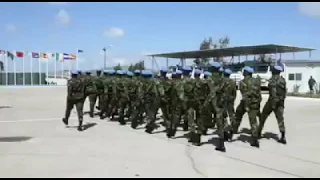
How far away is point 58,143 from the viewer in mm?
10031

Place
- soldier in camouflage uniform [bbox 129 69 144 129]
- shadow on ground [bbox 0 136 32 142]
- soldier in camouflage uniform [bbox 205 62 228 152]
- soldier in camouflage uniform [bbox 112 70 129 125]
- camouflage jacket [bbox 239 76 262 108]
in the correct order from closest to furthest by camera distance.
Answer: soldier in camouflage uniform [bbox 205 62 228 152] < camouflage jacket [bbox 239 76 262 108] < shadow on ground [bbox 0 136 32 142] < soldier in camouflage uniform [bbox 129 69 144 129] < soldier in camouflage uniform [bbox 112 70 129 125]

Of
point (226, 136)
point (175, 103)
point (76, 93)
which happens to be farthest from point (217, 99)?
point (76, 93)

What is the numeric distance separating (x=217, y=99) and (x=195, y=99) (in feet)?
2.32

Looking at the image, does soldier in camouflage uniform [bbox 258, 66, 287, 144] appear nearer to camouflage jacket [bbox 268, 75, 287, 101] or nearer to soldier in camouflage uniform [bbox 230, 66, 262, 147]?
camouflage jacket [bbox 268, 75, 287, 101]

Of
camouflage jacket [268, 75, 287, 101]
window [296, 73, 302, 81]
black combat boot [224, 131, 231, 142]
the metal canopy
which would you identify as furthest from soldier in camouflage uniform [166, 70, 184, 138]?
window [296, 73, 302, 81]

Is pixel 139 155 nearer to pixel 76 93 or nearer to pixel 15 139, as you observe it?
pixel 15 139

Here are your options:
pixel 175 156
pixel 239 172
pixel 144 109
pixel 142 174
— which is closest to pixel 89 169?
pixel 142 174

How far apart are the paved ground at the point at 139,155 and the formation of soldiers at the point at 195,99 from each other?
42cm

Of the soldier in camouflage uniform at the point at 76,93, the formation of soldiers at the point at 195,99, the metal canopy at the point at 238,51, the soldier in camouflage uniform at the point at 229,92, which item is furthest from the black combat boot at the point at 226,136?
the metal canopy at the point at 238,51

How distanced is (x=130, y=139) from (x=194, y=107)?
1.83m

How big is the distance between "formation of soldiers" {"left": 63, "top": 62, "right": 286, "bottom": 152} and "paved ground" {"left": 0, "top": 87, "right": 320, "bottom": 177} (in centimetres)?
42

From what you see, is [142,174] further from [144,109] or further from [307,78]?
[307,78]

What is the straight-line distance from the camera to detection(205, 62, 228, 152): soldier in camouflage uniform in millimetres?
9211

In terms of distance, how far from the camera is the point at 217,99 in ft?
31.1
